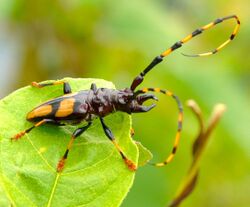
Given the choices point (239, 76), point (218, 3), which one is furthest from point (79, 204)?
point (218, 3)

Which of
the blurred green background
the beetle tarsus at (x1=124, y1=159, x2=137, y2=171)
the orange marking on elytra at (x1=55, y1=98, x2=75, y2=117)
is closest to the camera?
the beetle tarsus at (x1=124, y1=159, x2=137, y2=171)

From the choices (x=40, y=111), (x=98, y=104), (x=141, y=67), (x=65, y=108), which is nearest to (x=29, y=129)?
(x=40, y=111)

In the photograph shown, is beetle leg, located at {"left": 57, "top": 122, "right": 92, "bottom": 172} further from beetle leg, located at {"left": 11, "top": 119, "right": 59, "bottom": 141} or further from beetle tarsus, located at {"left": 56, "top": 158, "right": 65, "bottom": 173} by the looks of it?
beetle leg, located at {"left": 11, "top": 119, "right": 59, "bottom": 141}

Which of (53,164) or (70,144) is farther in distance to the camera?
(70,144)

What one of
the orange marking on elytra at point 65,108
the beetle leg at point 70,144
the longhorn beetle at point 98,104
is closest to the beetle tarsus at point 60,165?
the beetle leg at point 70,144

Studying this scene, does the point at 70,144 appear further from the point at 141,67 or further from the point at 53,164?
the point at 141,67

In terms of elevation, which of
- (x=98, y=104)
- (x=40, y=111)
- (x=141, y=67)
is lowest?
(x=141, y=67)

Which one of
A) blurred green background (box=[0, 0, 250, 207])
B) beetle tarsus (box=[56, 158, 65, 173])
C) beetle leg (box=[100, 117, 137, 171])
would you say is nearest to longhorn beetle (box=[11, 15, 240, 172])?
beetle leg (box=[100, 117, 137, 171])
